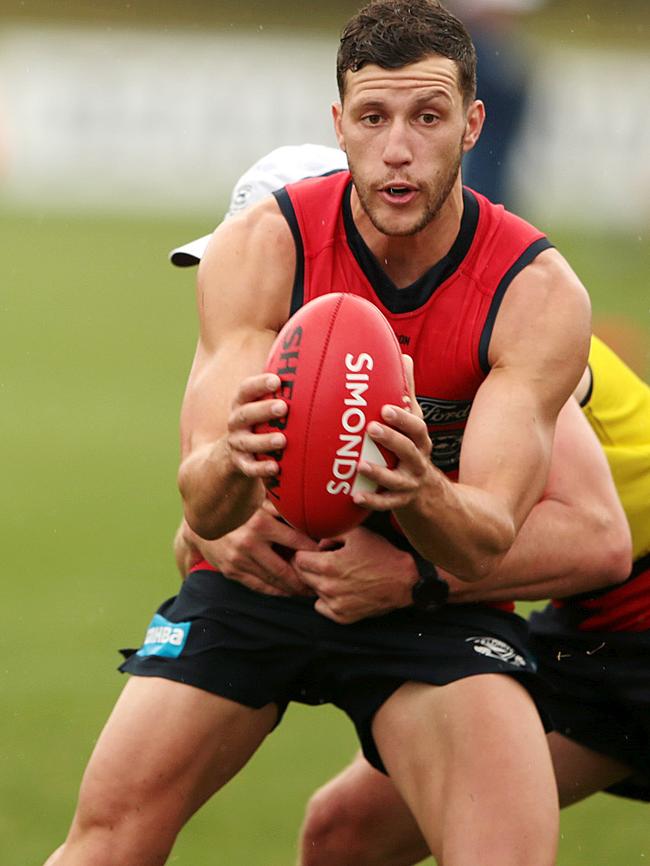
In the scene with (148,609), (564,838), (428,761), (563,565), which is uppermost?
(563,565)

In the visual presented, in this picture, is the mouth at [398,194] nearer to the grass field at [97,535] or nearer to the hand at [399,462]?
the hand at [399,462]

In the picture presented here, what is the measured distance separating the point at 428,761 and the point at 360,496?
82 centimetres

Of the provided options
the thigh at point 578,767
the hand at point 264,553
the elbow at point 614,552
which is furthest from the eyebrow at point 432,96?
the thigh at point 578,767

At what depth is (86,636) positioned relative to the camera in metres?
7.54

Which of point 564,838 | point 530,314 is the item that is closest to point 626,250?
point 564,838

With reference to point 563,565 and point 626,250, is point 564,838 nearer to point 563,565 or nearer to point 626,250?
point 563,565

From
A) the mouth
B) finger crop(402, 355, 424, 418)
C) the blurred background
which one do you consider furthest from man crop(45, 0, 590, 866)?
the blurred background

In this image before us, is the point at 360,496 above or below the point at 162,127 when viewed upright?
above

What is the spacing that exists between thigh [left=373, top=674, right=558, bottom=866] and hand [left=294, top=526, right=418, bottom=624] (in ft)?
0.75

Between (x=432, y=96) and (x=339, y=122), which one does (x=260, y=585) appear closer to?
(x=339, y=122)

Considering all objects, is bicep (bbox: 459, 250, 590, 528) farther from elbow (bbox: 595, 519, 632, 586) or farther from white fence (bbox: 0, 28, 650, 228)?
white fence (bbox: 0, 28, 650, 228)

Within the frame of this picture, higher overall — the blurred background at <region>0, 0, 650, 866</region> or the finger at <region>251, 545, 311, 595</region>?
the finger at <region>251, 545, 311, 595</region>

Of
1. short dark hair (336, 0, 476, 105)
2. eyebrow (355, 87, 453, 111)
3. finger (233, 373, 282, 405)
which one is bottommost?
finger (233, 373, 282, 405)

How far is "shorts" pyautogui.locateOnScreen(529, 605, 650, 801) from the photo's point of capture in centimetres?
480
